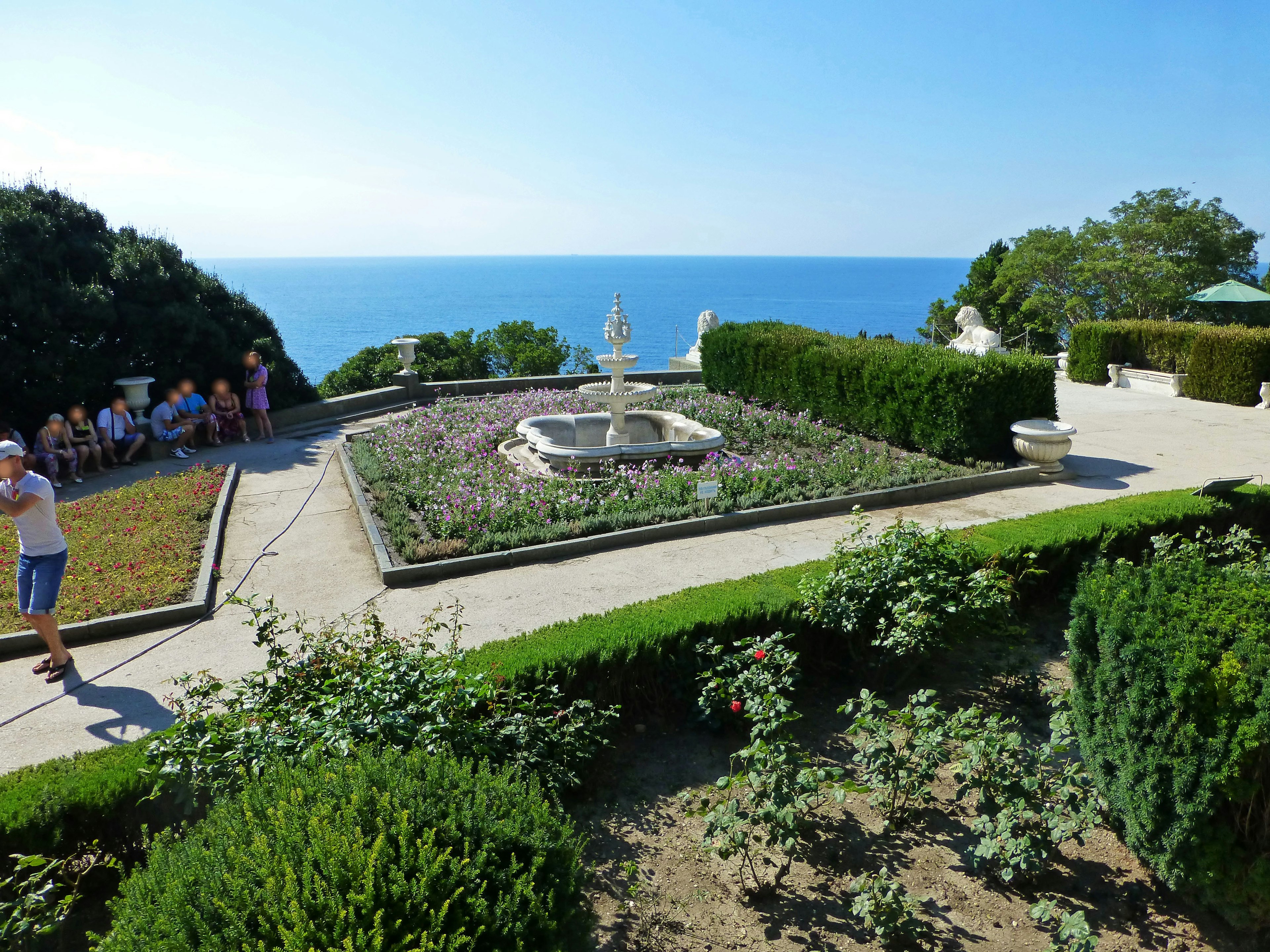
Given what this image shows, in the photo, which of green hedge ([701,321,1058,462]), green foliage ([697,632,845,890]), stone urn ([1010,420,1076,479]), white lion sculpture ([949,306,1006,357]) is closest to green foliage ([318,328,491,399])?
green hedge ([701,321,1058,462])

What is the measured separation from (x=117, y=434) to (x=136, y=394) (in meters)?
1.28

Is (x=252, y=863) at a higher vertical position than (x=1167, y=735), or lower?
higher

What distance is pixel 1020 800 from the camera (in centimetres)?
353

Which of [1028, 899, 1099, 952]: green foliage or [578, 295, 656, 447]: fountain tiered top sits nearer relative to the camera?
[1028, 899, 1099, 952]: green foliage

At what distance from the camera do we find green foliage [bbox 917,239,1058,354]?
3362cm

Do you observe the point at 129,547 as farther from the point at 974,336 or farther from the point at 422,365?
the point at 974,336

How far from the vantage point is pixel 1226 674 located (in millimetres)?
3213

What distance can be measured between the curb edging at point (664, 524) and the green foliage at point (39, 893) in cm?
395

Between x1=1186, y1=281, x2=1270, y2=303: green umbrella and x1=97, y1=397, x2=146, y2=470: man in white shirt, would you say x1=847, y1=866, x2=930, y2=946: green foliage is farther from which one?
x1=1186, y1=281, x2=1270, y2=303: green umbrella

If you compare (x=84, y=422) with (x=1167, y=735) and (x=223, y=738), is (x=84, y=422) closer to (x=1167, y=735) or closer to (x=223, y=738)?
(x=223, y=738)

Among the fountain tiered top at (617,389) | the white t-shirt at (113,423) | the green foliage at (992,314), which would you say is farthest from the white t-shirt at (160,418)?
the green foliage at (992,314)

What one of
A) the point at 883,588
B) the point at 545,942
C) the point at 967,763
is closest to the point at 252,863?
the point at 545,942

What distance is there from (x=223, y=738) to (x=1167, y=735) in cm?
392

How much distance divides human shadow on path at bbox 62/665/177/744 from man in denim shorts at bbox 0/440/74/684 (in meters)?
0.25
